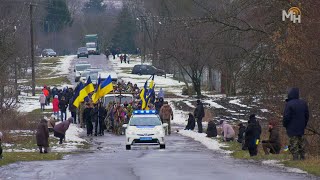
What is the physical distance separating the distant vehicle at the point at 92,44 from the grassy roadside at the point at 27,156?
117096mm

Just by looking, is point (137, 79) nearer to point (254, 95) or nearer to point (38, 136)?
point (254, 95)

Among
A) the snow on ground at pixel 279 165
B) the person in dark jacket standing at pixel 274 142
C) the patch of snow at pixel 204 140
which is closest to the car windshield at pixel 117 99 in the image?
the patch of snow at pixel 204 140

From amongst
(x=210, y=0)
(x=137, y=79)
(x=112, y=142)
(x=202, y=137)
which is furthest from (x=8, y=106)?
(x=137, y=79)

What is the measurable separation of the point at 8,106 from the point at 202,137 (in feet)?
29.8

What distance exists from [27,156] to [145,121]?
771 cm

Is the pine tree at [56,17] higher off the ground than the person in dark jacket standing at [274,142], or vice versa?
the pine tree at [56,17]

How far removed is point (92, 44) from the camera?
149m

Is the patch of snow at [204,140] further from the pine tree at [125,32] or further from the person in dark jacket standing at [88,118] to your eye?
the pine tree at [125,32]

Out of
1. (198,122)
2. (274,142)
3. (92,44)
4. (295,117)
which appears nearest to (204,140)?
(198,122)

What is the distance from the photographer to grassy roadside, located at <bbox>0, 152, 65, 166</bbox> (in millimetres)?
24644

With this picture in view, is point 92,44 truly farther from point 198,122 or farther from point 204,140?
point 204,140

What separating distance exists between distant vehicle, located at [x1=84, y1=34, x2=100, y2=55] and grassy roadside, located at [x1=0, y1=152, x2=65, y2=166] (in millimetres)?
117096

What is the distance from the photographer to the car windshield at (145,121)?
33500mm

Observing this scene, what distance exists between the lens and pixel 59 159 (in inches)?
1019
